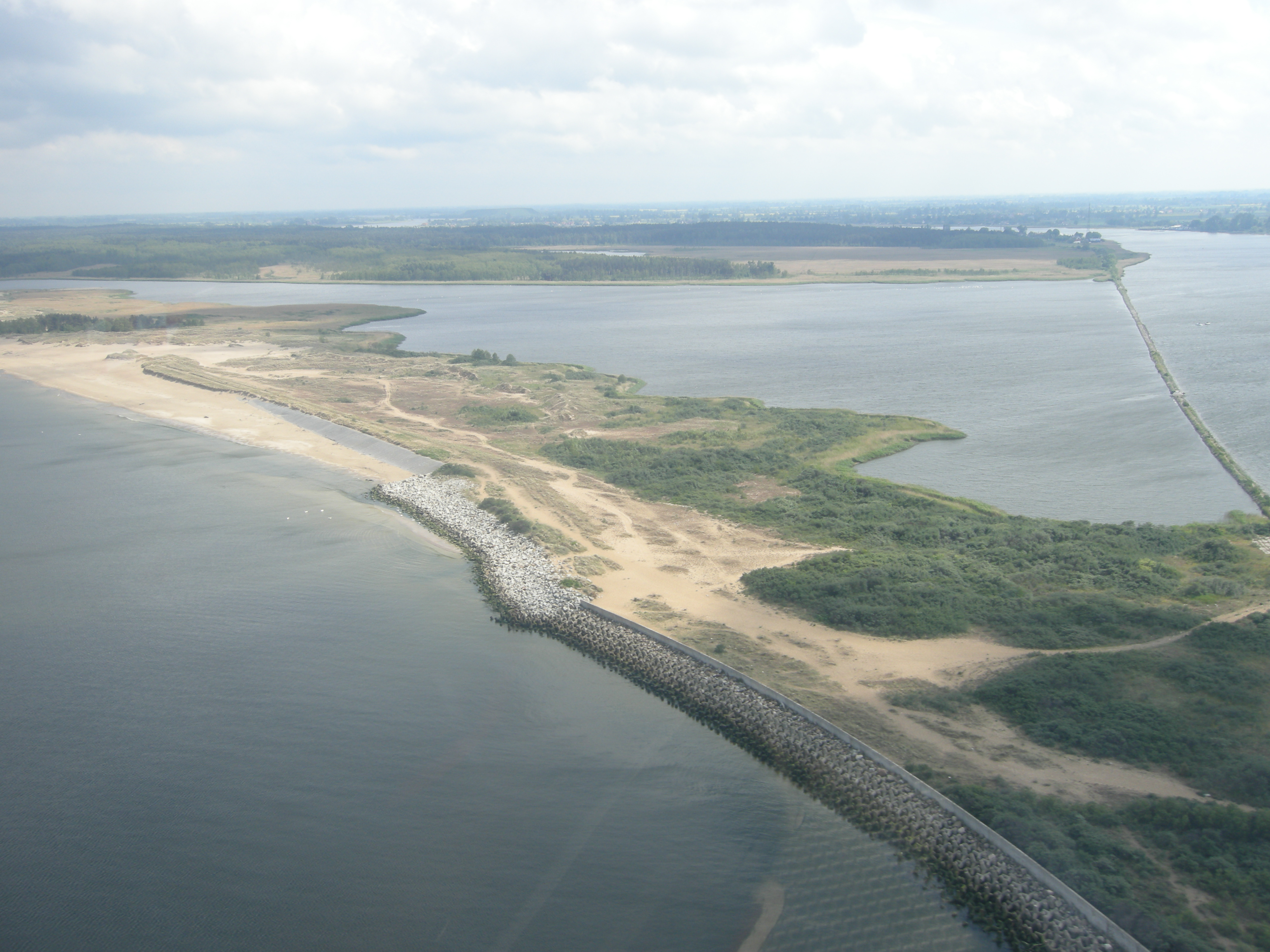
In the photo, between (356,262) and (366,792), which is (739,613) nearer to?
(366,792)

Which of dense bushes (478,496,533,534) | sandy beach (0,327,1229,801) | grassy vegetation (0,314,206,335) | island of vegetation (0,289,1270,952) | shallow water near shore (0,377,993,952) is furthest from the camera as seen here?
grassy vegetation (0,314,206,335)

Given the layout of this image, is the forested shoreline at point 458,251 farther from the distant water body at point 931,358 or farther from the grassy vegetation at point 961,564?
the grassy vegetation at point 961,564

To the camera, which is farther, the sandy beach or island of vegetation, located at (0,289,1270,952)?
the sandy beach

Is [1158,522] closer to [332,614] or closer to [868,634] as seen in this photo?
[868,634]

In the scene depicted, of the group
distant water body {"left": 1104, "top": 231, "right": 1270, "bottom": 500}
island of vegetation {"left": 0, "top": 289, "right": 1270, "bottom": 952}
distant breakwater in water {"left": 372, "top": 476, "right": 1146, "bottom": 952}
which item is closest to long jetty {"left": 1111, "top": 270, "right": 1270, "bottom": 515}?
distant water body {"left": 1104, "top": 231, "right": 1270, "bottom": 500}

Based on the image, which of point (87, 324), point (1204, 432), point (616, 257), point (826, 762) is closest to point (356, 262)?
point (616, 257)

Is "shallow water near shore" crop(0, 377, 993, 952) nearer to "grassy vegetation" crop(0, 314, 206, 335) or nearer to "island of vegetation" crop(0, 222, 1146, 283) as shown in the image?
"grassy vegetation" crop(0, 314, 206, 335)

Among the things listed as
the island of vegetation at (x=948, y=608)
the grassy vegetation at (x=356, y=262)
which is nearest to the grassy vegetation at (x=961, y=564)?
→ the island of vegetation at (x=948, y=608)
